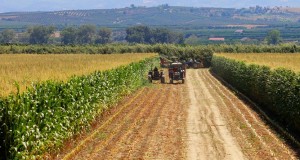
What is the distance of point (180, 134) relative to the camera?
1928 centimetres

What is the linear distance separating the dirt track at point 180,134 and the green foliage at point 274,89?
984mm

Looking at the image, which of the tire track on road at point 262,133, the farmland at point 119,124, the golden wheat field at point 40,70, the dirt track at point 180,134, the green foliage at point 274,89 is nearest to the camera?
the farmland at point 119,124

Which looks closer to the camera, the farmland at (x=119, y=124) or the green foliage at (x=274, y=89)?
the farmland at (x=119, y=124)

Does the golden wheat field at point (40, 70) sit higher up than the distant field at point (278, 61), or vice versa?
the golden wheat field at point (40, 70)

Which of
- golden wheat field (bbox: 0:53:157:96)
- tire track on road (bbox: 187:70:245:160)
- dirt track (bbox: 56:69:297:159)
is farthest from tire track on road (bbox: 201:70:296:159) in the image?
golden wheat field (bbox: 0:53:157:96)

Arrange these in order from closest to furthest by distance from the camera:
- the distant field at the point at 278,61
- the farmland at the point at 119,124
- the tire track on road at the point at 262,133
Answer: the farmland at the point at 119,124 → the tire track on road at the point at 262,133 → the distant field at the point at 278,61

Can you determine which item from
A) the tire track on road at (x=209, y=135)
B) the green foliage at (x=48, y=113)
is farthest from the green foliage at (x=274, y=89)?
the green foliage at (x=48, y=113)

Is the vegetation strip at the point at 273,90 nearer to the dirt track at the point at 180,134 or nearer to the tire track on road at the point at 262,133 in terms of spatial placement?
the tire track on road at the point at 262,133

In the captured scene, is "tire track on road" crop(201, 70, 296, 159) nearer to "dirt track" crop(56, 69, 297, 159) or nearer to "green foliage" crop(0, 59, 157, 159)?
"dirt track" crop(56, 69, 297, 159)

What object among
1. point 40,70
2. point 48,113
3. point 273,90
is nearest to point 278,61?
point 273,90

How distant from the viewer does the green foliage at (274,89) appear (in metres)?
19.5

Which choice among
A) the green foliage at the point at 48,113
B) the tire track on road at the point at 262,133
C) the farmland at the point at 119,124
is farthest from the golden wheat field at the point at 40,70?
the tire track on road at the point at 262,133

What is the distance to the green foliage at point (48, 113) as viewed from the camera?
12461 mm

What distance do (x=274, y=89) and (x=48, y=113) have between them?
12.4 metres
